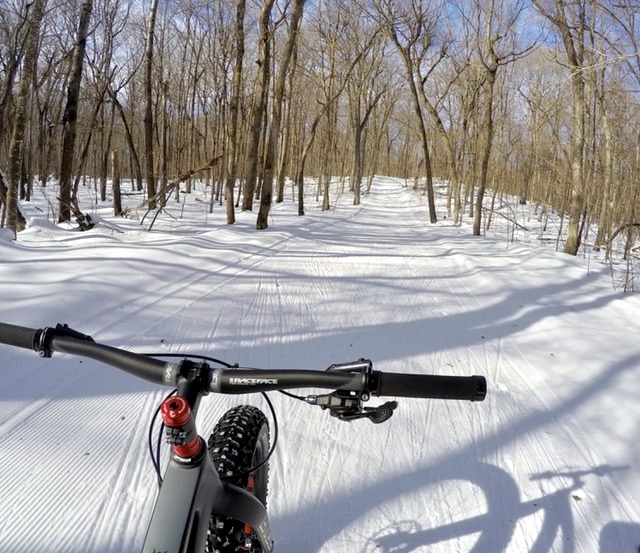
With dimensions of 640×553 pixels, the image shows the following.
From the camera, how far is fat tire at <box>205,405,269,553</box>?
1353 millimetres

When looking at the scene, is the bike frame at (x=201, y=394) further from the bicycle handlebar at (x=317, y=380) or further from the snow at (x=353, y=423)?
the snow at (x=353, y=423)

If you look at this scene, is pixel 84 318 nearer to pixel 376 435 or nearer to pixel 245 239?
pixel 376 435

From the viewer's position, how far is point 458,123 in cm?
2559

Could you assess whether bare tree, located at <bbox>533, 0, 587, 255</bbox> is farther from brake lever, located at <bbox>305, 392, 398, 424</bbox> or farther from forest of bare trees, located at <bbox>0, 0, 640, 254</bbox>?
brake lever, located at <bbox>305, 392, 398, 424</bbox>

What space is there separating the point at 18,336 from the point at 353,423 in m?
2.34

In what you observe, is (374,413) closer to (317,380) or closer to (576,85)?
(317,380)

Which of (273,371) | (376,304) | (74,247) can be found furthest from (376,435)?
(74,247)

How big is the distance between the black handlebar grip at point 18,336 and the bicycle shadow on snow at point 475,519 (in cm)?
142

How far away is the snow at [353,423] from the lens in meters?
2.35

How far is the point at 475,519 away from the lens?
2.43m

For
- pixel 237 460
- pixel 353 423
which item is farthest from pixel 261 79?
pixel 237 460

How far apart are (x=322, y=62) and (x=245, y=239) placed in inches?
513

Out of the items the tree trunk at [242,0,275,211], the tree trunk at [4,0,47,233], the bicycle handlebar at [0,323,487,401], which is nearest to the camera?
the bicycle handlebar at [0,323,487,401]

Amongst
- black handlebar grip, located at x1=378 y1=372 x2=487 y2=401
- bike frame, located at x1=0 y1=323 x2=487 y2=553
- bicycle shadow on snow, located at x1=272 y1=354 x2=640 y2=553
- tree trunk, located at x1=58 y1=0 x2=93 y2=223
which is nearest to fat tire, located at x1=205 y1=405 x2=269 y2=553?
bike frame, located at x1=0 y1=323 x2=487 y2=553
